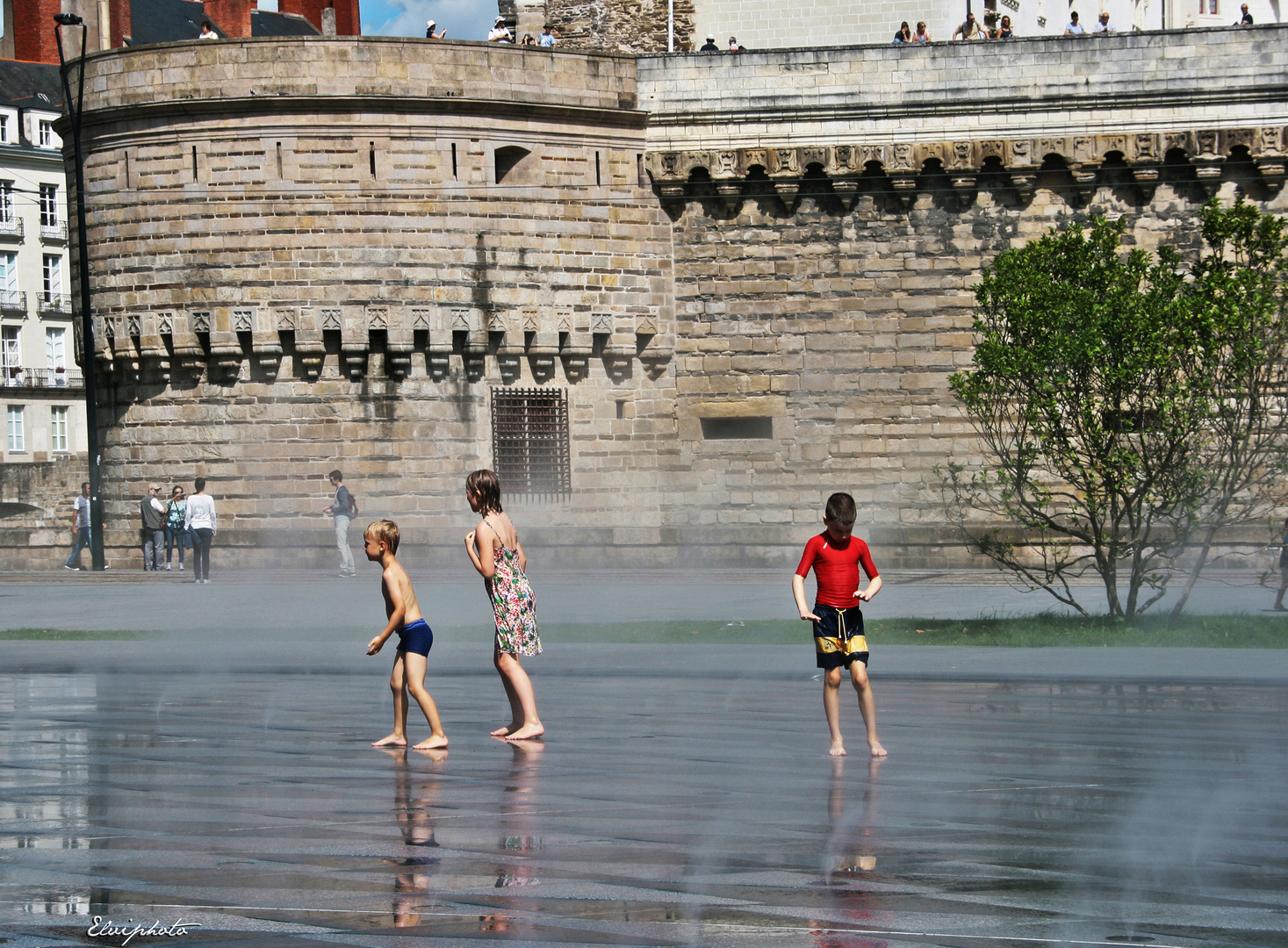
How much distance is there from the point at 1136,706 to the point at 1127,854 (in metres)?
4.36

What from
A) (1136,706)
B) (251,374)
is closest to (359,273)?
(251,374)

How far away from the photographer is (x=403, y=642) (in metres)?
8.35

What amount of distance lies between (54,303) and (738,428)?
37.8 meters

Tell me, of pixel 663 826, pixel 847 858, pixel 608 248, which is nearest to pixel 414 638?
pixel 663 826

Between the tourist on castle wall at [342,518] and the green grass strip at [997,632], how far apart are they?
6.62 m

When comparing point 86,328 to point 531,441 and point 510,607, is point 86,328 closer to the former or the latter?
point 531,441

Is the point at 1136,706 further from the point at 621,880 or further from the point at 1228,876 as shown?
the point at 621,880

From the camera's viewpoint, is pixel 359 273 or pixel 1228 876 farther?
pixel 359 273

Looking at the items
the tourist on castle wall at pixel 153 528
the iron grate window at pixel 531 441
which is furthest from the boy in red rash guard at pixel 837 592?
the tourist on castle wall at pixel 153 528

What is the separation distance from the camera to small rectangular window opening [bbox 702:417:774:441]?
24344 mm

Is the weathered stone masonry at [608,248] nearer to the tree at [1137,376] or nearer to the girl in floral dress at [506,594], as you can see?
the tree at [1137,376]

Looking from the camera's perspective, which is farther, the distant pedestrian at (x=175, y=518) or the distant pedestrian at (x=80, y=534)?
the distant pedestrian at (x=80, y=534)

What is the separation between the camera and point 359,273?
881 inches

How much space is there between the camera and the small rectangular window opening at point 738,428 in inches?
958
